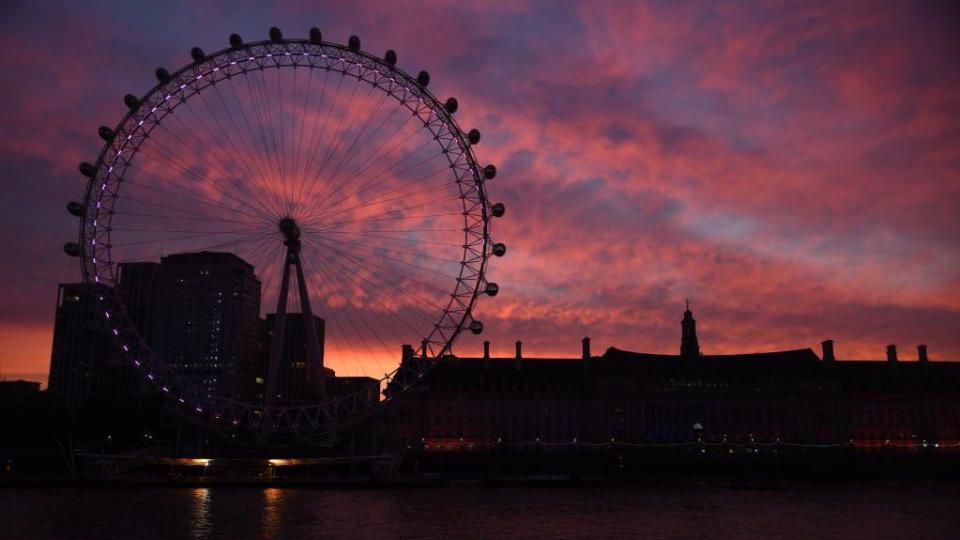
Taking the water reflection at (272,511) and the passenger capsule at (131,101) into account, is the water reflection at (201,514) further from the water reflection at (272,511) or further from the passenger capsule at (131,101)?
the passenger capsule at (131,101)

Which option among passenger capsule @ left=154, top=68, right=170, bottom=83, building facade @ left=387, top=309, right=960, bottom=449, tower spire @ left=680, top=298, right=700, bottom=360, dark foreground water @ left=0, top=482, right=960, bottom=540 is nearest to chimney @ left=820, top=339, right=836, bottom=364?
building facade @ left=387, top=309, right=960, bottom=449

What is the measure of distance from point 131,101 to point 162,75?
2.98 m

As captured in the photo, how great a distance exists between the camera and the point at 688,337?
6806 inches

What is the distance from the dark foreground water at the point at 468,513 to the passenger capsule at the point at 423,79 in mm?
31826

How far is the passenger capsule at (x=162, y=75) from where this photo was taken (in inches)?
2564

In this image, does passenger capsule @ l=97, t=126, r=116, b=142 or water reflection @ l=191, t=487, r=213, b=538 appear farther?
passenger capsule @ l=97, t=126, r=116, b=142

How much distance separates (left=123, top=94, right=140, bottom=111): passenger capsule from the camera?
213ft

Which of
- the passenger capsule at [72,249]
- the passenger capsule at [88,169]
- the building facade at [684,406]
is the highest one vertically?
the passenger capsule at [88,169]

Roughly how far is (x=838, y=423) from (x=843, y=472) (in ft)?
115

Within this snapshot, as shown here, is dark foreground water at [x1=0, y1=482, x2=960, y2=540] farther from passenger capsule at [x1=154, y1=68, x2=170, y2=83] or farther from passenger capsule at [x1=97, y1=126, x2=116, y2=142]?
passenger capsule at [x1=154, y1=68, x2=170, y2=83]

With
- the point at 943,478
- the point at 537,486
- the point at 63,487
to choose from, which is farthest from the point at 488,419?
the point at 63,487

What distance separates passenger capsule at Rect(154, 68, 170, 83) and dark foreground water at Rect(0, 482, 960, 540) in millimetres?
31121

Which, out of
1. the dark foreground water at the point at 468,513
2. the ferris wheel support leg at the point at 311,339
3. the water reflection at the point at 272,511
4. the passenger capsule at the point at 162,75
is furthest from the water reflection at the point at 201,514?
the passenger capsule at the point at 162,75

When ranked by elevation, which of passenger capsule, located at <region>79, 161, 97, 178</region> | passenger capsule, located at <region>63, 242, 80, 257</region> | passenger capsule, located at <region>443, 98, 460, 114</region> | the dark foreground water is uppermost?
passenger capsule, located at <region>443, 98, 460, 114</region>
